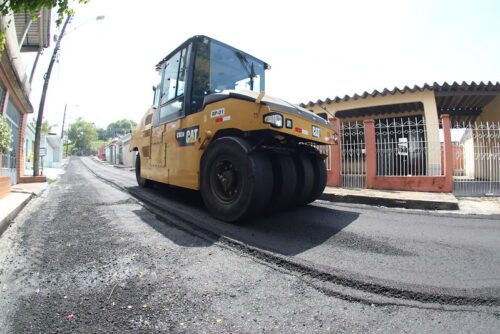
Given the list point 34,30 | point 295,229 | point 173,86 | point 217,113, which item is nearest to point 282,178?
point 295,229

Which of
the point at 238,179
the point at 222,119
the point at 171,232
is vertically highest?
the point at 222,119

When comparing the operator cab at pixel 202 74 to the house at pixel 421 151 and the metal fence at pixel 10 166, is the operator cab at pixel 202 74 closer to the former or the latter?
the house at pixel 421 151

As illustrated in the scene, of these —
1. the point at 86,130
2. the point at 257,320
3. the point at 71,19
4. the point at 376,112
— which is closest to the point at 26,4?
the point at 257,320

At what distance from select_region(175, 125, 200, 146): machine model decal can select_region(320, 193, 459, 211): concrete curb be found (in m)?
3.66

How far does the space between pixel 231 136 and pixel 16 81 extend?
8655mm

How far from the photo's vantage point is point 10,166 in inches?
401

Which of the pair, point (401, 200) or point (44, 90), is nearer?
point (401, 200)

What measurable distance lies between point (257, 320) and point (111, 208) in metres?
4.29

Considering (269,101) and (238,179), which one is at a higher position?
(269,101)

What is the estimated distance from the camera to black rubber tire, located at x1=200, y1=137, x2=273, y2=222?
3559mm

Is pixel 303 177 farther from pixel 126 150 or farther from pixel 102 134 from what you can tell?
pixel 102 134

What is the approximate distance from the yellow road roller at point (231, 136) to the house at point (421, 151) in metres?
3.48

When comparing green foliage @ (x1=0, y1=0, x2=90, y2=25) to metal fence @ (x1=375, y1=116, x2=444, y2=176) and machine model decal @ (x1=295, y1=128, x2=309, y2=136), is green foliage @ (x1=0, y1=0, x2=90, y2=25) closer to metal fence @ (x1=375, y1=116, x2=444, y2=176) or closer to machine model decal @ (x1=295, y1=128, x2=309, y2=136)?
machine model decal @ (x1=295, y1=128, x2=309, y2=136)

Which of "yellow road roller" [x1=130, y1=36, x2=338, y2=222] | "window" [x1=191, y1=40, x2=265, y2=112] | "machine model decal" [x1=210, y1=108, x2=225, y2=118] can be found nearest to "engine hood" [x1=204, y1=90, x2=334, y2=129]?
"yellow road roller" [x1=130, y1=36, x2=338, y2=222]
